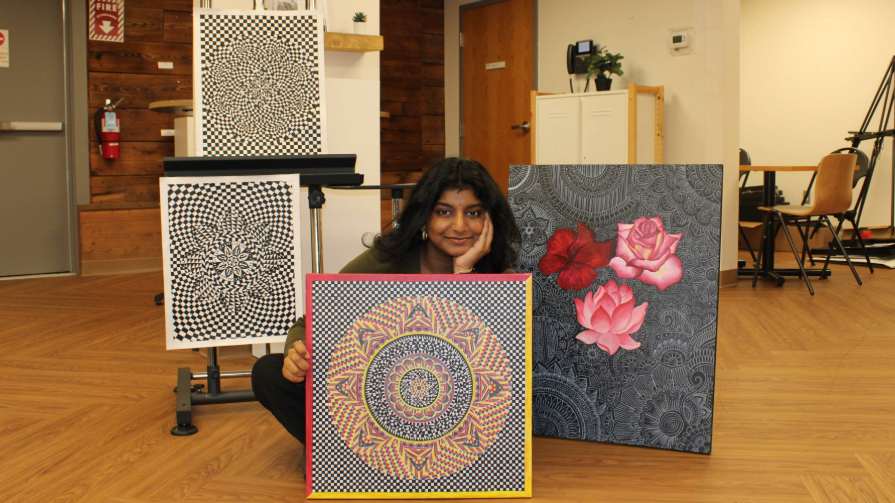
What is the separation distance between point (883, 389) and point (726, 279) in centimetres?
265

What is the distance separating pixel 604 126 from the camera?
599 centimetres

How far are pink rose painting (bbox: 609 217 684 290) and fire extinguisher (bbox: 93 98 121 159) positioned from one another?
473 cm

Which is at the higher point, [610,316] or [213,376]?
[610,316]

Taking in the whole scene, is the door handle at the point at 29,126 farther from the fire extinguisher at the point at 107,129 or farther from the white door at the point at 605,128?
the white door at the point at 605,128

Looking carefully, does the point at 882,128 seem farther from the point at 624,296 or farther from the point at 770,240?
the point at 624,296

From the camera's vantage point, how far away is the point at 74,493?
2141mm

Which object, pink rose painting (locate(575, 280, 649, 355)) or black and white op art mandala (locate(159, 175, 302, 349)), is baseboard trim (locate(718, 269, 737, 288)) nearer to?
pink rose painting (locate(575, 280, 649, 355))

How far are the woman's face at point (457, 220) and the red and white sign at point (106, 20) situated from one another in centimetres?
480

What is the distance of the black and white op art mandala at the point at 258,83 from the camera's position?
275 cm

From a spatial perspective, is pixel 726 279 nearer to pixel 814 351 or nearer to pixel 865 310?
pixel 865 310

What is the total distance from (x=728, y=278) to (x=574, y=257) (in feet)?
11.7

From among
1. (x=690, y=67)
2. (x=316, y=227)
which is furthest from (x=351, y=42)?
(x=690, y=67)

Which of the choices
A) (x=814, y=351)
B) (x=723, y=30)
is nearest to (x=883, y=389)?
(x=814, y=351)

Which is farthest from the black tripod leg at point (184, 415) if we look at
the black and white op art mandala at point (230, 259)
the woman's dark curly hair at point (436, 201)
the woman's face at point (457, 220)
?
the woman's face at point (457, 220)
